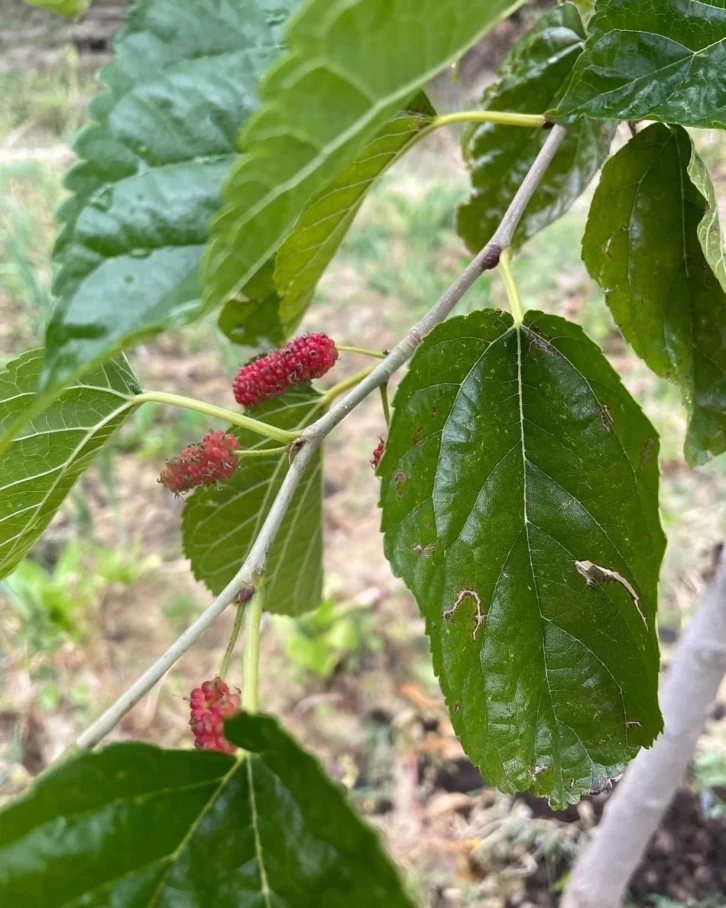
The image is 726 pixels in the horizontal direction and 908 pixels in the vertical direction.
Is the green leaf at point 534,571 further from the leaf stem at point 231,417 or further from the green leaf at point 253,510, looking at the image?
the green leaf at point 253,510

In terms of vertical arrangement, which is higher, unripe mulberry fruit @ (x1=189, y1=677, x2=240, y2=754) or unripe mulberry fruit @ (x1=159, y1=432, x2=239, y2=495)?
unripe mulberry fruit @ (x1=159, y1=432, x2=239, y2=495)

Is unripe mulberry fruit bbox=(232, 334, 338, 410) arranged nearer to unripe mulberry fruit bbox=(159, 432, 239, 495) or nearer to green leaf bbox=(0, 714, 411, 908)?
unripe mulberry fruit bbox=(159, 432, 239, 495)

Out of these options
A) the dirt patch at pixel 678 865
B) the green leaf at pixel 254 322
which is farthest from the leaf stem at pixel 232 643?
the dirt patch at pixel 678 865

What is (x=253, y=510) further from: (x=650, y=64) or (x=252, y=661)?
(x=650, y=64)

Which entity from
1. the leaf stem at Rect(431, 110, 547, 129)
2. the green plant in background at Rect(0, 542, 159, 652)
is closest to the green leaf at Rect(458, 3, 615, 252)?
the leaf stem at Rect(431, 110, 547, 129)

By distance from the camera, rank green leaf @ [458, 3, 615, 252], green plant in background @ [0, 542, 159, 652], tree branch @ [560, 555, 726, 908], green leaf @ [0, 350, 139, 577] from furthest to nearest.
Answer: green plant in background @ [0, 542, 159, 652]
tree branch @ [560, 555, 726, 908]
green leaf @ [458, 3, 615, 252]
green leaf @ [0, 350, 139, 577]

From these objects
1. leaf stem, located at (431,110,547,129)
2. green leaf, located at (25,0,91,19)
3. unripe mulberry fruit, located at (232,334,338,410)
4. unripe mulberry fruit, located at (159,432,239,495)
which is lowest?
unripe mulberry fruit, located at (159,432,239,495)

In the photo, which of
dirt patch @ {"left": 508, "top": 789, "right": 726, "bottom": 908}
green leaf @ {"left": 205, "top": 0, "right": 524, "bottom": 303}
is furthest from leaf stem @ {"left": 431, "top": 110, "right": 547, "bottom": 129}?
dirt patch @ {"left": 508, "top": 789, "right": 726, "bottom": 908}

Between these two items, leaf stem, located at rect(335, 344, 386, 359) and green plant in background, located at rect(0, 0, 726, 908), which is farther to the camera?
leaf stem, located at rect(335, 344, 386, 359)

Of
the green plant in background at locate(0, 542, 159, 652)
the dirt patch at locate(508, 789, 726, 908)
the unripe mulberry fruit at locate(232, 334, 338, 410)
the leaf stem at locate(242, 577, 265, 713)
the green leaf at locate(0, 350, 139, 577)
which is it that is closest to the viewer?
the leaf stem at locate(242, 577, 265, 713)
